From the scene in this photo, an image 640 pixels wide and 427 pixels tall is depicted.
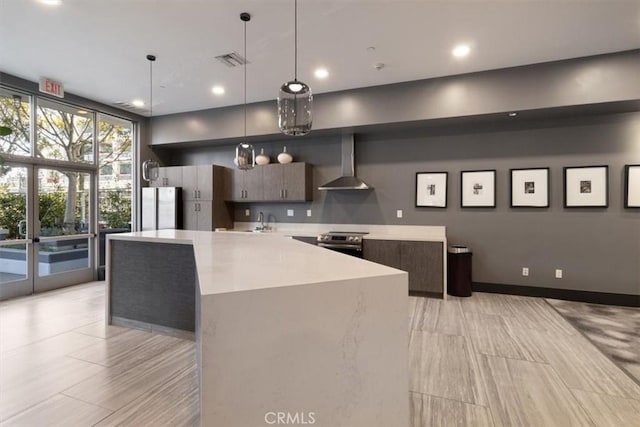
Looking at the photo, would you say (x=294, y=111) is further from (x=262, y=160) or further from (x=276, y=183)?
(x=262, y=160)

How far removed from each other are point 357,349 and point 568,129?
4.68 meters

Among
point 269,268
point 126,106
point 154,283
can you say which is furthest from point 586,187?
point 126,106

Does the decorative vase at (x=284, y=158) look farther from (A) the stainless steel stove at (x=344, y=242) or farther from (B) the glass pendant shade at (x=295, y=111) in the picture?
(B) the glass pendant shade at (x=295, y=111)

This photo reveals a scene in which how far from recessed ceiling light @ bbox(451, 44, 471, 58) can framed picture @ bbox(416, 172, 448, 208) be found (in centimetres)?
172

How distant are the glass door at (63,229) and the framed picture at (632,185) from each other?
8.05 metres

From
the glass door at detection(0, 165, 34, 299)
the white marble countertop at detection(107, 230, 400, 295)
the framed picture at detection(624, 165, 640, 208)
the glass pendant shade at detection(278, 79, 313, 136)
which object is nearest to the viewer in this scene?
the white marble countertop at detection(107, 230, 400, 295)

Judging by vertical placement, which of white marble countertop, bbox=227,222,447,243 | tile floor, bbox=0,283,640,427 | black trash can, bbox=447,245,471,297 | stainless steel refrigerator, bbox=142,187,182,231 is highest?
stainless steel refrigerator, bbox=142,187,182,231

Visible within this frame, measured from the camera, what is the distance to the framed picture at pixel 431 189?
188 inches

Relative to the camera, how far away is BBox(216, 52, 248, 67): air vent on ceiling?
371cm

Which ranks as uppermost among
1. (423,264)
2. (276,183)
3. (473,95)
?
(473,95)

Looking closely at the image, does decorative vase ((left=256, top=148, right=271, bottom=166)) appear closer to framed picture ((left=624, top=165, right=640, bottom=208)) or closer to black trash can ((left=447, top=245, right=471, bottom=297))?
black trash can ((left=447, top=245, right=471, bottom=297))

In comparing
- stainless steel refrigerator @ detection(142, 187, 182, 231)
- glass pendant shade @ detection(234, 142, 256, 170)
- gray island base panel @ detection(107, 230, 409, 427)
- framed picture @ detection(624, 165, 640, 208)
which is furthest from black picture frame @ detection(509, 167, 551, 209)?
stainless steel refrigerator @ detection(142, 187, 182, 231)

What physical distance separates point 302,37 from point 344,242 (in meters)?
2.81

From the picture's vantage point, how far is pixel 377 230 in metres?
5.14
